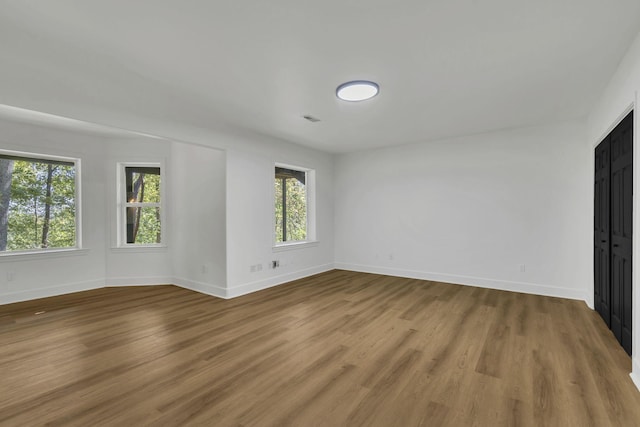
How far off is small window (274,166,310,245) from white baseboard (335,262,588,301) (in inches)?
55.7

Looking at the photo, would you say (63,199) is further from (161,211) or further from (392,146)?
(392,146)

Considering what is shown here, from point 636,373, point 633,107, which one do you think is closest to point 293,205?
point 633,107

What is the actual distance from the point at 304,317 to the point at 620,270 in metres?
3.13

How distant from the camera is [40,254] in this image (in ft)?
Result: 14.5

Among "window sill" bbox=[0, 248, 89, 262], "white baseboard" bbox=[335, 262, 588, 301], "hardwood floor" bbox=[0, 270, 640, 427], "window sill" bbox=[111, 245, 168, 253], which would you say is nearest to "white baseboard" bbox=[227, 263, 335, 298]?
"hardwood floor" bbox=[0, 270, 640, 427]

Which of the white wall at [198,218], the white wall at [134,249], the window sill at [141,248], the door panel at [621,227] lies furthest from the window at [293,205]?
the door panel at [621,227]

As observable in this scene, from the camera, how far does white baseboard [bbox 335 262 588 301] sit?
13.9 ft

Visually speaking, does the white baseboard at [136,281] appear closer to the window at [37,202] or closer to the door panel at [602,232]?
the window at [37,202]

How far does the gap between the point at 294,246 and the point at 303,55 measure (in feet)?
12.0

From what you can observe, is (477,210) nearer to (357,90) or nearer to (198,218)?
(357,90)

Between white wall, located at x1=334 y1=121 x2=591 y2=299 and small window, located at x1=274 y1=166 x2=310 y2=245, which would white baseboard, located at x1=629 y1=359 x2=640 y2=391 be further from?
small window, located at x1=274 y1=166 x2=310 y2=245

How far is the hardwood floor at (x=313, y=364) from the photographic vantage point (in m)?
1.84

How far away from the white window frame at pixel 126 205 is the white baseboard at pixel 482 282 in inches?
147

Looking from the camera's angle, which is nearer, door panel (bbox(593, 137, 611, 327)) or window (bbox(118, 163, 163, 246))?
door panel (bbox(593, 137, 611, 327))
